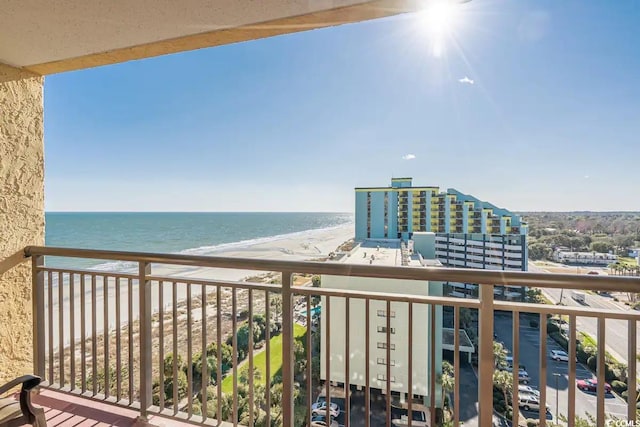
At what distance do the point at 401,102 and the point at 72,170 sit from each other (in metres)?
23.8

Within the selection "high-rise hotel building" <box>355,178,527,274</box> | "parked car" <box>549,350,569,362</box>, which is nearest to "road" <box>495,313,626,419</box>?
"parked car" <box>549,350,569,362</box>

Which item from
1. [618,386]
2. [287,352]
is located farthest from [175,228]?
[618,386]

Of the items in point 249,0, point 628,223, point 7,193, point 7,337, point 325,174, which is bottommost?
point 7,337

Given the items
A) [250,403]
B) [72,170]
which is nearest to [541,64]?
[250,403]

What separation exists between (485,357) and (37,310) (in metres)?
2.74

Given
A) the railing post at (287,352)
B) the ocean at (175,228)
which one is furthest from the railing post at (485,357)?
the ocean at (175,228)

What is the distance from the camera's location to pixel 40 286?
6.95 feet

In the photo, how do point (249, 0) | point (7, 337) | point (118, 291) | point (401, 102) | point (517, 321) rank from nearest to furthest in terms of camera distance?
point (517, 321)
point (249, 0)
point (118, 291)
point (7, 337)
point (401, 102)

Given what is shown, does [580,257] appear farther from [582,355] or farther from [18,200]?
[18,200]

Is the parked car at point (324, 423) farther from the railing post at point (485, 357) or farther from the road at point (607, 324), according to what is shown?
the road at point (607, 324)

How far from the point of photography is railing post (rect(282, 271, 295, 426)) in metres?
1.46

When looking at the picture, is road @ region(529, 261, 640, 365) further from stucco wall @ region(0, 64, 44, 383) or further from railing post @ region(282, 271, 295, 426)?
stucco wall @ region(0, 64, 44, 383)

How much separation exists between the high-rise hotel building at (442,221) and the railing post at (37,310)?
647cm

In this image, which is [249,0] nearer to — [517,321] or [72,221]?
[517,321]
